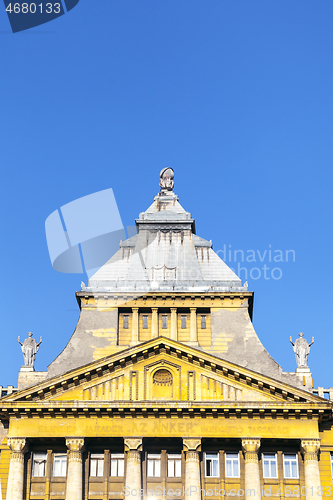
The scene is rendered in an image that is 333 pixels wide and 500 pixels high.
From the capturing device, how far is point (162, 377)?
2119 inches

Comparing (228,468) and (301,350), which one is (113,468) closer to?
(228,468)

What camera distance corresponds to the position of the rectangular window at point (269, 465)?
52562mm

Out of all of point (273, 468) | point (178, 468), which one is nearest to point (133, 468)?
point (178, 468)

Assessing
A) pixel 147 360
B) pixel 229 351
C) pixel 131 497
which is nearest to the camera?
pixel 131 497

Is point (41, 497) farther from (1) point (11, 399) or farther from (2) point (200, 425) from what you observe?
(2) point (200, 425)

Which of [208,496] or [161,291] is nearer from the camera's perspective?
[208,496]

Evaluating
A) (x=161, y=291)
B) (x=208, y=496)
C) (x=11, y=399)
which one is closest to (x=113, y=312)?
(x=161, y=291)

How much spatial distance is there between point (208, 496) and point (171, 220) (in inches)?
952

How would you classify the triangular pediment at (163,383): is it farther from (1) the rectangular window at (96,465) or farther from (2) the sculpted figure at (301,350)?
(2) the sculpted figure at (301,350)

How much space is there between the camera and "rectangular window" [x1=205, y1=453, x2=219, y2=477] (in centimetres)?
5253

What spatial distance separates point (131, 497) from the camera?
1982 inches

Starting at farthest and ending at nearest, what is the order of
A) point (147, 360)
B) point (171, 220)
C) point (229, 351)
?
point (171, 220), point (229, 351), point (147, 360)

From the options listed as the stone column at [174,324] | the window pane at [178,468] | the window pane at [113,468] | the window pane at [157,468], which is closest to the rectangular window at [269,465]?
the window pane at [178,468]

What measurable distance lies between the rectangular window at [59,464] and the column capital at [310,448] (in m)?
15.1
